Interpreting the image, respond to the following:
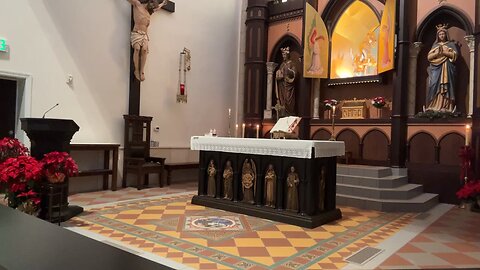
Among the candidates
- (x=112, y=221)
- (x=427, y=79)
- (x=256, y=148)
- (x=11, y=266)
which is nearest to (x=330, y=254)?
(x=256, y=148)

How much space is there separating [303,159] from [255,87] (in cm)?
503

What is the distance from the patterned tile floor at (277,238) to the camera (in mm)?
3195

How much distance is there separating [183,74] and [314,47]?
3.11 m

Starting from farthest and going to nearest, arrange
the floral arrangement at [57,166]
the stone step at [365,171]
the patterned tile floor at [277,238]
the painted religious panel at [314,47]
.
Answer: the painted religious panel at [314,47] < the stone step at [365,171] < the floral arrangement at [57,166] < the patterned tile floor at [277,238]

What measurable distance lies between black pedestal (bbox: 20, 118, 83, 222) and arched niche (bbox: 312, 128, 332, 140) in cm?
564

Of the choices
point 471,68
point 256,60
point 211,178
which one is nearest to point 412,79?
point 471,68

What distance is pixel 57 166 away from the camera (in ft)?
13.6

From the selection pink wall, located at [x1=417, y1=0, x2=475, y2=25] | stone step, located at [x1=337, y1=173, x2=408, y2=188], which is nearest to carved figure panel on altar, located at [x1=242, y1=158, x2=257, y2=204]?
stone step, located at [x1=337, y1=173, x2=408, y2=188]

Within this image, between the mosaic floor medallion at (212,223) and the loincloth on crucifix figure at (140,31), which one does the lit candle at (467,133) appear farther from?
the loincloth on crucifix figure at (140,31)

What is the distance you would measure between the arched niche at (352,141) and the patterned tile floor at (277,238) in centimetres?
246

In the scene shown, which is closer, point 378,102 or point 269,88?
point 378,102

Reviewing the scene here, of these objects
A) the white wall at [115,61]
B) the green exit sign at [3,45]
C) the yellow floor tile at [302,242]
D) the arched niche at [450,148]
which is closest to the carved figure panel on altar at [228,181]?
the yellow floor tile at [302,242]

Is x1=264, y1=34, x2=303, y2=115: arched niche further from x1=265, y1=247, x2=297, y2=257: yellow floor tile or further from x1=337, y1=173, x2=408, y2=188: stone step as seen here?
x1=265, y1=247, x2=297, y2=257: yellow floor tile

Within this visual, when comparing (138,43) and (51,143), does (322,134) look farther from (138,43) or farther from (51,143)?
(51,143)
